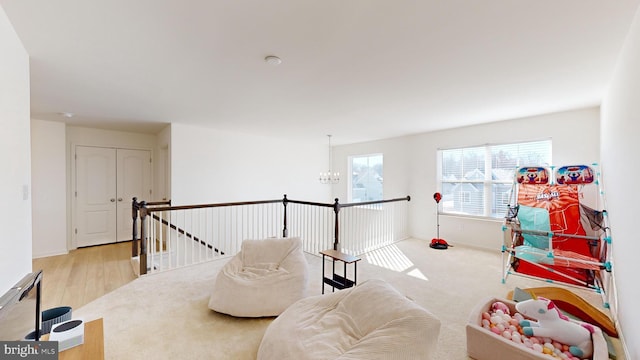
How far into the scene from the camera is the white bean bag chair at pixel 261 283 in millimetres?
2443

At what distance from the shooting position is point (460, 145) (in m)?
5.23

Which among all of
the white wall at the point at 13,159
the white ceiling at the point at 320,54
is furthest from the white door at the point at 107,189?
the white wall at the point at 13,159

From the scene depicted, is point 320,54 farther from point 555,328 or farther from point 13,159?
point 555,328

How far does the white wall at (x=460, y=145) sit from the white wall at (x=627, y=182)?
1.66 meters

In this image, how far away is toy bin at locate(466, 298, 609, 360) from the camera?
1.69 metres

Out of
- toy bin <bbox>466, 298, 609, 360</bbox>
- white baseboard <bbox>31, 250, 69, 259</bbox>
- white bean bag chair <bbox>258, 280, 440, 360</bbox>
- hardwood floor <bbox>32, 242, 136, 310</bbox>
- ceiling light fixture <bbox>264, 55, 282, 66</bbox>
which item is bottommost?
hardwood floor <bbox>32, 242, 136, 310</bbox>

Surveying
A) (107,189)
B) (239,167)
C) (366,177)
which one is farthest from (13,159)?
(366,177)

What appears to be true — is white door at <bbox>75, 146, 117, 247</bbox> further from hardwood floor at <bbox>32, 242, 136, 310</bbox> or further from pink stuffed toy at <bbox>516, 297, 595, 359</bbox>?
pink stuffed toy at <bbox>516, 297, 595, 359</bbox>

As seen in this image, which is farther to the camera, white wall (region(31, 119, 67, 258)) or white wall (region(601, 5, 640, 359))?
white wall (region(31, 119, 67, 258))

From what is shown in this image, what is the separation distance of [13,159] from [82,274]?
9.26 ft

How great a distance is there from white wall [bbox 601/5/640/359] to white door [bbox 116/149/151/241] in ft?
25.2

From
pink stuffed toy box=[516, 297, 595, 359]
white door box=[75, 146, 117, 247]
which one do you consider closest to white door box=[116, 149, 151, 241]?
white door box=[75, 146, 117, 247]

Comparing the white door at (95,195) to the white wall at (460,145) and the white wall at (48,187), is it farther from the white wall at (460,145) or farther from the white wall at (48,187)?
the white wall at (460,145)

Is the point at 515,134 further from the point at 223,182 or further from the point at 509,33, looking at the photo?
the point at 223,182
